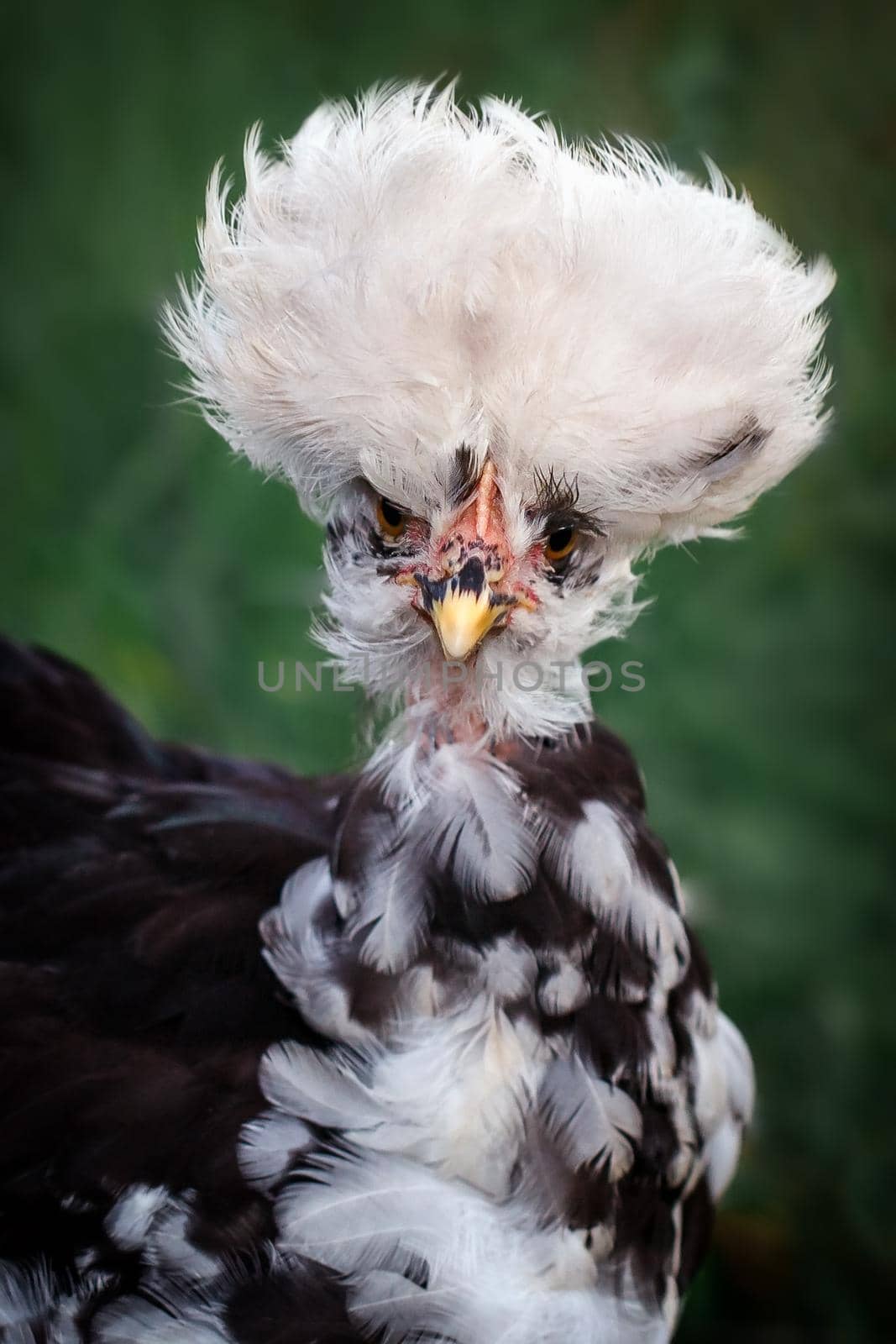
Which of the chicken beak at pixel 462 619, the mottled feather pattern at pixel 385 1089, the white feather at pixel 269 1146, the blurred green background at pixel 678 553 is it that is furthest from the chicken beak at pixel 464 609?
the blurred green background at pixel 678 553

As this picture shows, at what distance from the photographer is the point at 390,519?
2.75ft

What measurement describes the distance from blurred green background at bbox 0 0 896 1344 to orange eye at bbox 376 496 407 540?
0.90 m

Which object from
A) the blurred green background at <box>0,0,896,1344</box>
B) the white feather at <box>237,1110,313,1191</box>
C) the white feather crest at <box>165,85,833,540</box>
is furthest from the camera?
the blurred green background at <box>0,0,896,1344</box>

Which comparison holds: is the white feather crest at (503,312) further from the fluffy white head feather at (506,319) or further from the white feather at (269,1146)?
the white feather at (269,1146)

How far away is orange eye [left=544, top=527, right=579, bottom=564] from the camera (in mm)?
823

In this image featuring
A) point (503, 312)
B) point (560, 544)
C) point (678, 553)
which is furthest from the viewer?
point (678, 553)

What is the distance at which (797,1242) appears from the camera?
173 centimetres

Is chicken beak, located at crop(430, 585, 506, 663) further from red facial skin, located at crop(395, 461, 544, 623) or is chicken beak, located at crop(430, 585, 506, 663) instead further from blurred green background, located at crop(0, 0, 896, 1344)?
blurred green background, located at crop(0, 0, 896, 1344)

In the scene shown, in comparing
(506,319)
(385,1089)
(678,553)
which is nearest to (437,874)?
(385,1089)

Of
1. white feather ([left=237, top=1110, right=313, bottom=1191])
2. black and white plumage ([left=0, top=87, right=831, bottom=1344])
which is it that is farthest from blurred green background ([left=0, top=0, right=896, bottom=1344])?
white feather ([left=237, top=1110, right=313, bottom=1191])

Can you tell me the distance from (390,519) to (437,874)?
25 cm

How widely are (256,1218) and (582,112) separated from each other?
1.46 m

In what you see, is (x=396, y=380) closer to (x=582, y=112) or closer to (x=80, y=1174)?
(x=80, y=1174)

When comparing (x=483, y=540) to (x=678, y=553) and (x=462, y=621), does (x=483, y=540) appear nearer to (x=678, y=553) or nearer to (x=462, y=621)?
(x=462, y=621)
